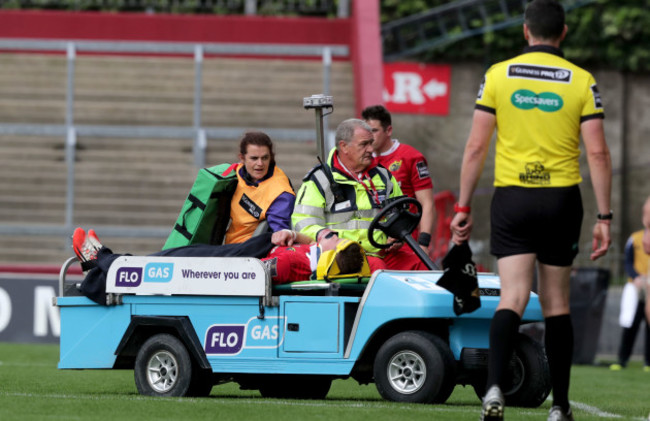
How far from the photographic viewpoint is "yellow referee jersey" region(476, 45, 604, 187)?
6211 mm

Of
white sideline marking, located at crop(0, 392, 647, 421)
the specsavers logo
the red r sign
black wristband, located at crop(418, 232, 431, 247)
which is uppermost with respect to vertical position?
the red r sign

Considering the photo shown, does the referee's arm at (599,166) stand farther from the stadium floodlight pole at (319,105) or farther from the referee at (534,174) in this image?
the stadium floodlight pole at (319,105)

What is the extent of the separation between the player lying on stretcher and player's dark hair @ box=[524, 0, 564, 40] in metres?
1.97

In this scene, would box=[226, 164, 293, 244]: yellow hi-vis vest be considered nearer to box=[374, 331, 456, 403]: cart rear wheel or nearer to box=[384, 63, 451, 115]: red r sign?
box=[374, 331, 456, 403]: cart rear wheel

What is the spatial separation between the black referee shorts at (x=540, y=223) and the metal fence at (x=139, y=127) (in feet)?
43.6

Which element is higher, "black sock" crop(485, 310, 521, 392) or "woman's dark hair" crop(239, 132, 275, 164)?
"woman's dark hair" crop(239, 132, 275, 164)

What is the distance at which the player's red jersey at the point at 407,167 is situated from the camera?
31.8ft

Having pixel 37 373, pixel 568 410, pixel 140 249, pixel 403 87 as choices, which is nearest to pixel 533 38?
pixel 568 410

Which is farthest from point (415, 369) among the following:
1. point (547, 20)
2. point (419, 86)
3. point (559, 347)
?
point (419, 86)

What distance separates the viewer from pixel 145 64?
73.0 ft

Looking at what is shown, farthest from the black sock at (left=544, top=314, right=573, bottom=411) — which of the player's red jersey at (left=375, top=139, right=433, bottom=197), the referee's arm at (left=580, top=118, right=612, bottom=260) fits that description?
the player's red jersey at (left=375, top=139, right=433, bottom=197)

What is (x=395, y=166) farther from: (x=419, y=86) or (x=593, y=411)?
(x=419, y=86)

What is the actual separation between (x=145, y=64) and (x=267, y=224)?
46.3 ft

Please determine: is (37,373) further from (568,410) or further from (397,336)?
(568,410)
